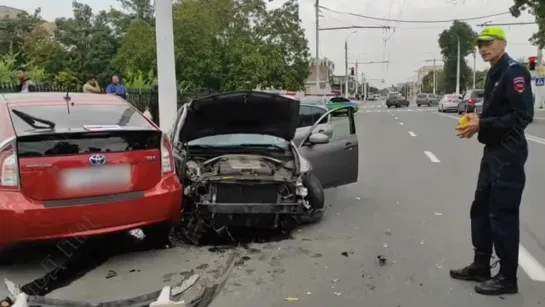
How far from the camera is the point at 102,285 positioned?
4.63 meters

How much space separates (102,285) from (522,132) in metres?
3.45

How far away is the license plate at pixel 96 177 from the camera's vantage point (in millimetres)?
4770

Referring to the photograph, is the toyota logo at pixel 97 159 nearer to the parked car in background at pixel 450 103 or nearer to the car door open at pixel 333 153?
the car door open at pixel 333 153

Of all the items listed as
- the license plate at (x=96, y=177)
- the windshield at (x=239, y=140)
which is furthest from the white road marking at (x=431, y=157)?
the license plate at (x=96, y=177)

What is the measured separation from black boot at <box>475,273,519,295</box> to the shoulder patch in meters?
1.38

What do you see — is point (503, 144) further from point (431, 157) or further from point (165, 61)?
point (431, 157)

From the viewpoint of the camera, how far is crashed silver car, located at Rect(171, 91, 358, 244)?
18.6 feet

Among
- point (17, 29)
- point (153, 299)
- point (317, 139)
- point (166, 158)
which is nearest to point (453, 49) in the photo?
point (17, 29)

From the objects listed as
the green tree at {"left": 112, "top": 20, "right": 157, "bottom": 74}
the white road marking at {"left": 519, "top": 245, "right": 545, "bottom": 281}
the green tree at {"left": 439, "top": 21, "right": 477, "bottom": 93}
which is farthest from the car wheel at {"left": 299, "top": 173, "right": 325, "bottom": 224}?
the green tree at {"left": 439, "top": 21, "right": 477, "bottom": 93}

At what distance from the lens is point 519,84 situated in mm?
4137

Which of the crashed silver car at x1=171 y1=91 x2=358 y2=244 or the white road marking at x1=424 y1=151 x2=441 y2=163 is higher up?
the crashed silver car at x1=171 y1=91 x2=358 y2=244

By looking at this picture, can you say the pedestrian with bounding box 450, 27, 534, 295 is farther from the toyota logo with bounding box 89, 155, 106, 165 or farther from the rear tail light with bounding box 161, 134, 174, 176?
the toyota logo with bounding box 89, 155, 106, 165

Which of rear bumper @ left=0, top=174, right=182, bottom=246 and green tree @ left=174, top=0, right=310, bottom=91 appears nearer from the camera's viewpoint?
rear bumper @ left=0, top=174, right=182, bottom=246

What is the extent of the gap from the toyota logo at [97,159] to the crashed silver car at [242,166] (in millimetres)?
1050
